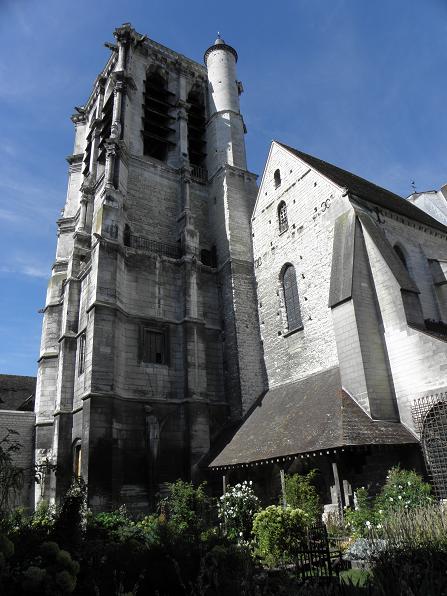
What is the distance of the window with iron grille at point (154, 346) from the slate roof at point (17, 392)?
13276 mm

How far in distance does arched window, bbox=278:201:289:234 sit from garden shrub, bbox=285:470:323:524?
34.7 ft

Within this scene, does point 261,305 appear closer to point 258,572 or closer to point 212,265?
point 212,265

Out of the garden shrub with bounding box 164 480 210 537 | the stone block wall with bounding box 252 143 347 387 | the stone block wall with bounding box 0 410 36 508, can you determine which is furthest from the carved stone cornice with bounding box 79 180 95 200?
the garden shrub with bounding box 164 480 210 537

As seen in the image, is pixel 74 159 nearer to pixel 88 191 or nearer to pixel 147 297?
pixel 88 191

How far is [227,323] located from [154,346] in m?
3.42

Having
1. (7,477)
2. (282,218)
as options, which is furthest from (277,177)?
(7,477)

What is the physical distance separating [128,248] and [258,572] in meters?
14.0

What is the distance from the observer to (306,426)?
41.7ft

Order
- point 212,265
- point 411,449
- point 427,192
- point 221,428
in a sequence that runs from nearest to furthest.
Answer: point 411,449
point 221,428
point 212,265
point 427,192

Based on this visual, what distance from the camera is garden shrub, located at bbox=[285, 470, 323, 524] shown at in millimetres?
11477

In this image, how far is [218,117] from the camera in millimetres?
25953

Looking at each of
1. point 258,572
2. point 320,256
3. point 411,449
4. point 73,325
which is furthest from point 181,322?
point 258,572

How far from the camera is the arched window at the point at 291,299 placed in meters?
17.5

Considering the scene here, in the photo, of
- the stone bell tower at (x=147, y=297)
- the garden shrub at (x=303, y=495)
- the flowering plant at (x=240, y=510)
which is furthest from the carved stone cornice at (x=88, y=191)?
the garden shrub at (x=303, y=495)
